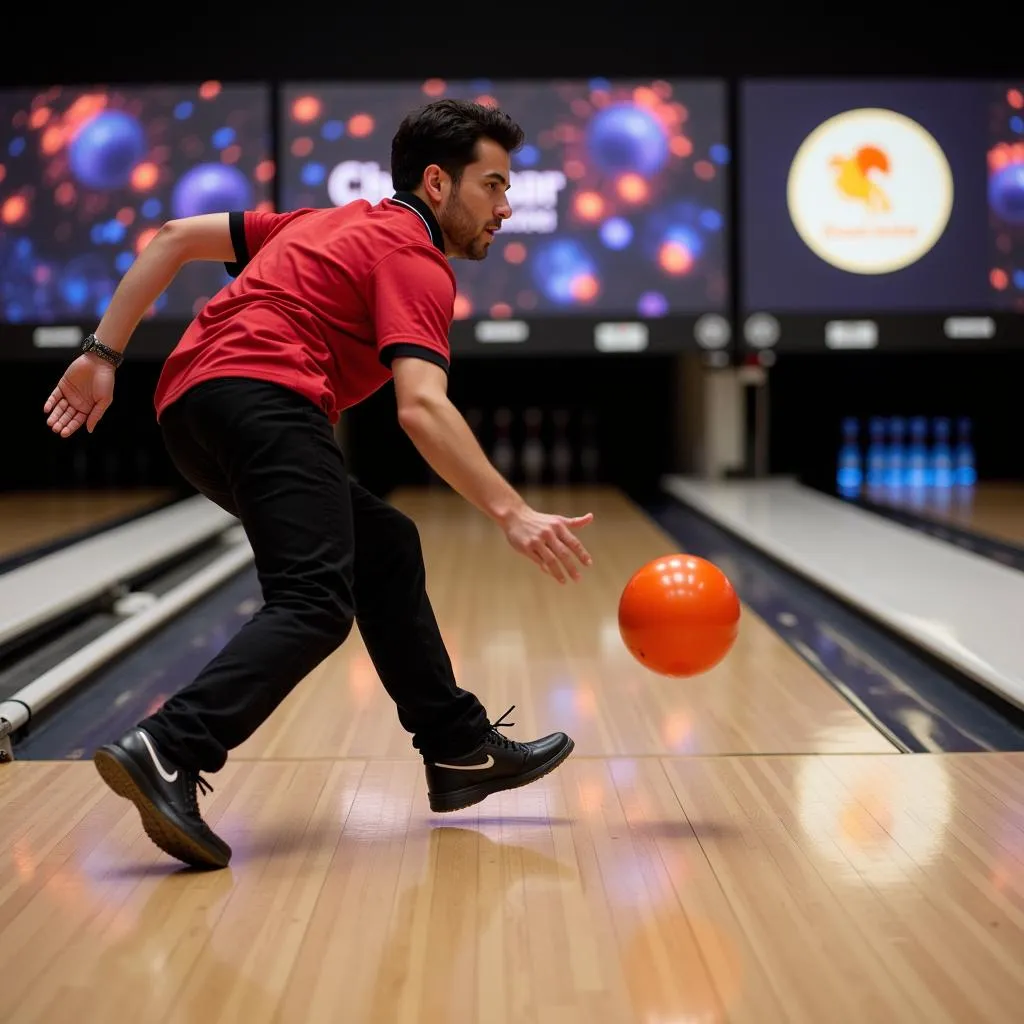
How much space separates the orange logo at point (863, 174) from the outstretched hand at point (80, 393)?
5.25 m

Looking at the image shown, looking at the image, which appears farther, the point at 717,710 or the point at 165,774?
the point at 717,710

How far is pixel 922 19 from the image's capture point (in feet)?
24.6

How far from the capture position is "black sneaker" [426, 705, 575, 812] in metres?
2.20

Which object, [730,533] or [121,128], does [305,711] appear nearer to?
[730,533]

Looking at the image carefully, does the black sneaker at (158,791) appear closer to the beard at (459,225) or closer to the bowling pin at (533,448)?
the beard at (459,225)

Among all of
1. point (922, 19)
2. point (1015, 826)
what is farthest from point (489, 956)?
point (922, 19)

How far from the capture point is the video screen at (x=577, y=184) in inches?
263

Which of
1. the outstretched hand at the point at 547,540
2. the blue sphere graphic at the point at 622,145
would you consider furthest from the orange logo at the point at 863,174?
the outstretched hand at the point at 547,540

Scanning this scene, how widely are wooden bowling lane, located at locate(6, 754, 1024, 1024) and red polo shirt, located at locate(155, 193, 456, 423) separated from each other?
2.06 feet

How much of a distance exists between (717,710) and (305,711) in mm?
817

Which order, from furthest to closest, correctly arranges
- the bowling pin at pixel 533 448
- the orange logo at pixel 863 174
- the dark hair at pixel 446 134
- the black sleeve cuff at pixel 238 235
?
the bowling pin at pixel 533 448 < the orange logo at pixel 863 174 < the black sleeve cuff at pixel 238 235 < the dark hair at pixel 446 134

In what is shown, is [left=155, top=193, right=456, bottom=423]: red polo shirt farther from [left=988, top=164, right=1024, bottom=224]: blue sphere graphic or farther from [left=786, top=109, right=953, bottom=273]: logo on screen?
[left=988, top=164, right=1024, bottom=224]: blue sphere graphic

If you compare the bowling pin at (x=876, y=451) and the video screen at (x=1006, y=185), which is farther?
the bowling pin at (x=876, y=451)

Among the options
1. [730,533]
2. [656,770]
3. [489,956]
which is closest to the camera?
[489,956]
